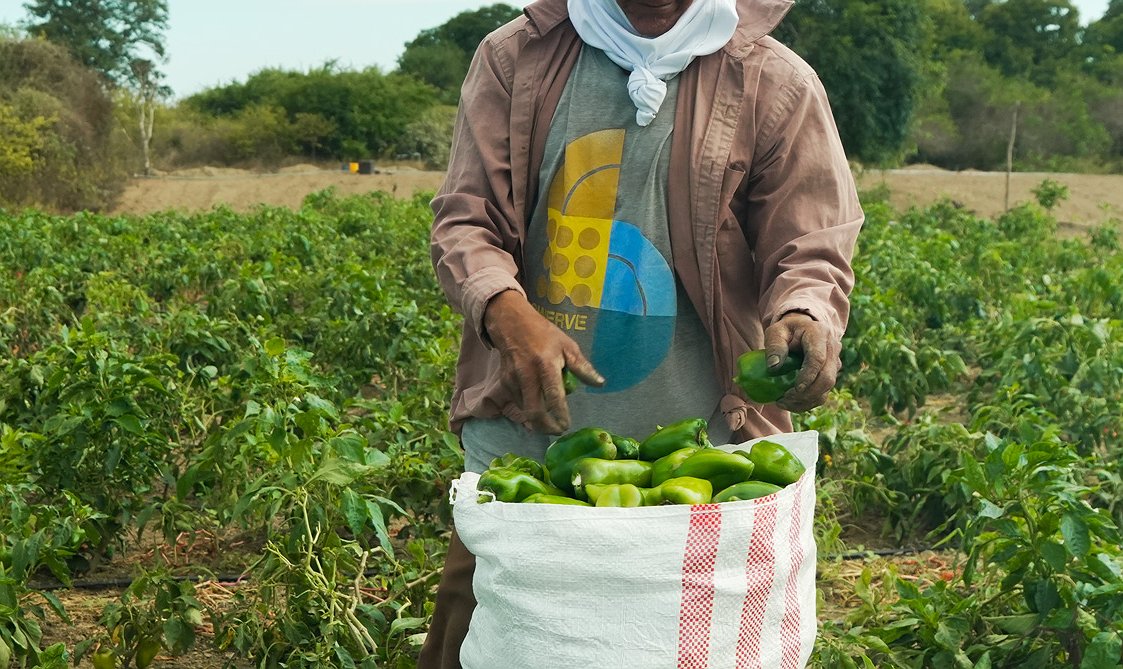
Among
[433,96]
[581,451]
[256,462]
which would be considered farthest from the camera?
[433,96]

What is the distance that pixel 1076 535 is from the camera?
9.09ft

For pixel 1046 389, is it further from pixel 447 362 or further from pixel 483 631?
pixel 483 631

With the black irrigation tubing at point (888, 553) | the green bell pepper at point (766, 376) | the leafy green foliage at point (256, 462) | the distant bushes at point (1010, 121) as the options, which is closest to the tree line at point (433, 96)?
the distant bushes at point (1010, 121)

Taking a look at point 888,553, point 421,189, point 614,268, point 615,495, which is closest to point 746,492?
point 615,495

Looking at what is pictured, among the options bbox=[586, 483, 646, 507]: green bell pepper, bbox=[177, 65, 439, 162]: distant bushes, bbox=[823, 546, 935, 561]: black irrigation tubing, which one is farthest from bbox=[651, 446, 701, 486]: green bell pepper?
bbox=[177, 65, 439, 162]: distant bushes

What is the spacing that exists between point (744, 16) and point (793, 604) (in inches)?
42.9

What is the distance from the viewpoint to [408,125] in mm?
47031

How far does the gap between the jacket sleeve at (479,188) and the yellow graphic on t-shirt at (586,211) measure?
0.09 metres

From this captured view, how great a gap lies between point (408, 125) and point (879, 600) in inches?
1755

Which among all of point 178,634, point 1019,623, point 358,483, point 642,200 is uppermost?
point 642,200

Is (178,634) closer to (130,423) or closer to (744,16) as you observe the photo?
(130,423)

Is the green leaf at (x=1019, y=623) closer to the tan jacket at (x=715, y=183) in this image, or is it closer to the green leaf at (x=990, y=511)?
the green leaf at (x=990, y=511)

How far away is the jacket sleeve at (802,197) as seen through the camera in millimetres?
2266

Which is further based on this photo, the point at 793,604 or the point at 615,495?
the point at 793,604
